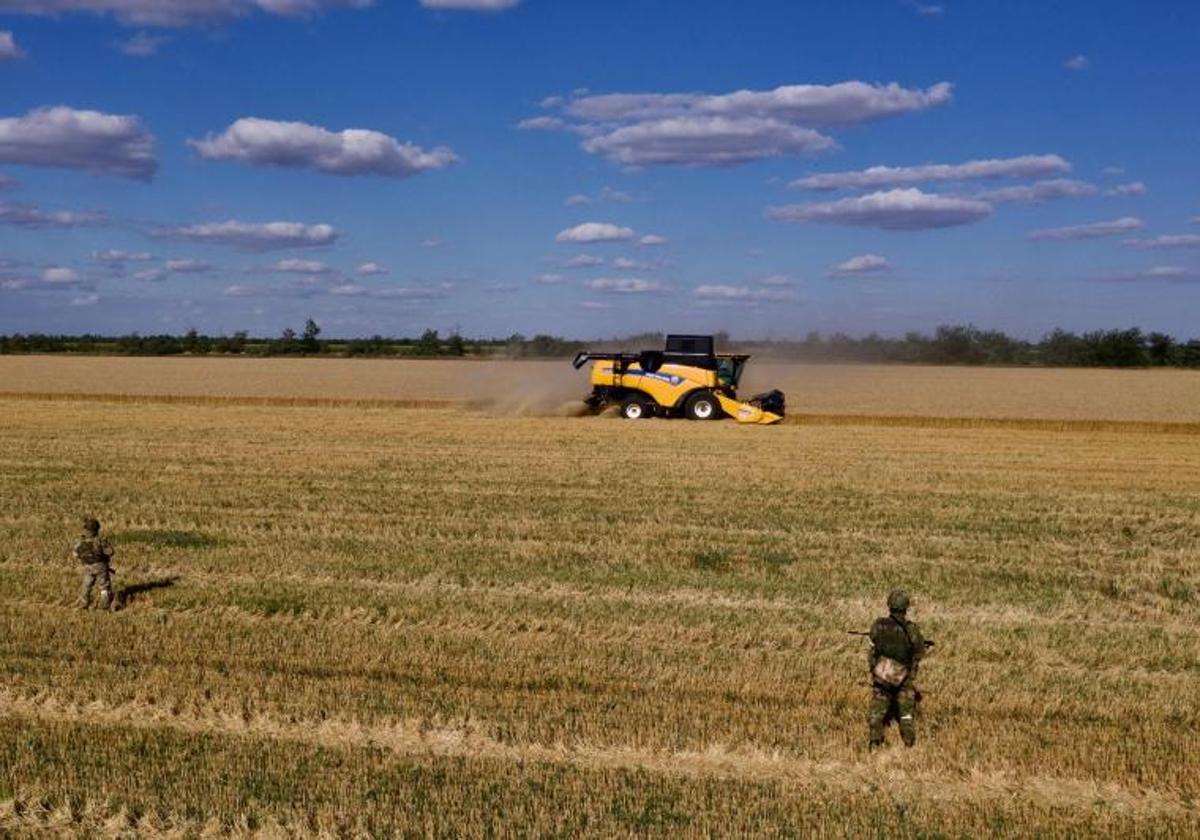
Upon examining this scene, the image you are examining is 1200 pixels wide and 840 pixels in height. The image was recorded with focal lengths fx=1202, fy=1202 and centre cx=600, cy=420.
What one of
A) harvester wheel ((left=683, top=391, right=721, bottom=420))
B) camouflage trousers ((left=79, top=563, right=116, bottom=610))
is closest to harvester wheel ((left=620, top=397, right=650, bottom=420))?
harvester wheel ((left=683, top=391, right=721, bottom=420))

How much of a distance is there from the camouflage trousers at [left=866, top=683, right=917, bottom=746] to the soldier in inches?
304

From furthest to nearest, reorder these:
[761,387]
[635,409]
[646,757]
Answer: [761,387]
[635,409]
[646,757]

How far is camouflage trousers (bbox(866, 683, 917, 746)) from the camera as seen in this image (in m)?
8.47

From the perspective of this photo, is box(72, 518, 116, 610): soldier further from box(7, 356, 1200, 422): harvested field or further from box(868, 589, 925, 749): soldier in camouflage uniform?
box(7, 356, 1200, 422): harvested field

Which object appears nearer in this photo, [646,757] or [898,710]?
[646,757]

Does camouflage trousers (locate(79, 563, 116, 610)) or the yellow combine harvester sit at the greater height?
the yellow combine harvester

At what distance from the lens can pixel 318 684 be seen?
966 cm

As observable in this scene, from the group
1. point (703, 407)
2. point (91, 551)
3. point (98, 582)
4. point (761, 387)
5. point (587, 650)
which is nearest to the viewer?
point (587, 650)

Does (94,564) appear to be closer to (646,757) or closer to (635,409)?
(646,757)

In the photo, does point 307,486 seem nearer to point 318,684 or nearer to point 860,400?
point 318,684

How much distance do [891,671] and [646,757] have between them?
1.85 meters

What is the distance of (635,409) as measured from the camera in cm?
3428

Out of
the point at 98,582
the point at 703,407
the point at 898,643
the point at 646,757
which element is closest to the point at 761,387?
the point at 703,407

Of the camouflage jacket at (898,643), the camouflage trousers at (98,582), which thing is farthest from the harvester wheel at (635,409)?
the camouflage jacket at (898,643)
